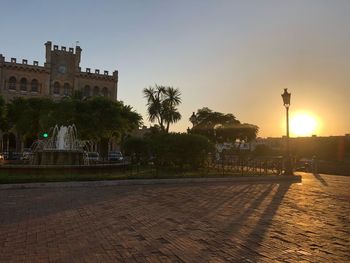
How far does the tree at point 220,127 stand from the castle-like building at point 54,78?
21948 millimetres

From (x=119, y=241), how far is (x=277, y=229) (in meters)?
3.00

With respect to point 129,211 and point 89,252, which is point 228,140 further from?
point 89,252

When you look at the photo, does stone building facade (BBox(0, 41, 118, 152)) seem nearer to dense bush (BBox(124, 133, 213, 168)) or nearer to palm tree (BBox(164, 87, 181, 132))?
palm tree (BBox(164, 87, 181, 132))

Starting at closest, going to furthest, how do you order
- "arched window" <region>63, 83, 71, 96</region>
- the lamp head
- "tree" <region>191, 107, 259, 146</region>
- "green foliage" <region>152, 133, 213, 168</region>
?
the lamp head, "green foliage" <region>152, 133, 213, 168</region>, "tree" <region>191, 107, 259, 146</region>, "arched window" <region>63, 83, 71, 96</region>

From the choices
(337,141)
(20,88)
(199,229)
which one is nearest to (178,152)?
(199,229)

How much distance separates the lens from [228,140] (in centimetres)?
5506

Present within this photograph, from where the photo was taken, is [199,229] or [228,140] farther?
[228,140]

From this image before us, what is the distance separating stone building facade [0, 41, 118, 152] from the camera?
63.5 meters

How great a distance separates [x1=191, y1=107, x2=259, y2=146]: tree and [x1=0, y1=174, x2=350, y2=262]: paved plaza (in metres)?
39.8

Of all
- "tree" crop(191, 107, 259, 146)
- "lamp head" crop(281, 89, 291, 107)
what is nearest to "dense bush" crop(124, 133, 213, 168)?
"lamp head" crop(281, 89, 291, 107)

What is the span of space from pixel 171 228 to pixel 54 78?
64.5 meters

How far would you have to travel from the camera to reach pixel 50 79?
67.5m

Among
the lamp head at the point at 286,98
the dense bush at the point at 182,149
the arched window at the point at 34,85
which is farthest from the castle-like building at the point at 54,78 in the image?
the lamp head at the point at 286,98

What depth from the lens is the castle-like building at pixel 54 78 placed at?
64188 millimetres
